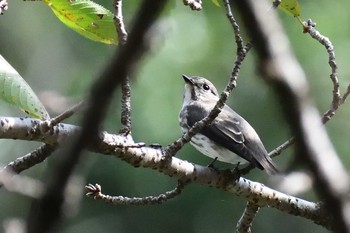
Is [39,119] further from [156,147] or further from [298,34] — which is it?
[298,34]

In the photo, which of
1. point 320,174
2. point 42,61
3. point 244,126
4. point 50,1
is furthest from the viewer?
point 42,61

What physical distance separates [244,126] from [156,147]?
107 inches

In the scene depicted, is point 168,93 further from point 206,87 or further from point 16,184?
point 16,184

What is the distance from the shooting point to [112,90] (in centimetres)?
47

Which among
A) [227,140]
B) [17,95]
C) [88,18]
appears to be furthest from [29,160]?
[227,140]

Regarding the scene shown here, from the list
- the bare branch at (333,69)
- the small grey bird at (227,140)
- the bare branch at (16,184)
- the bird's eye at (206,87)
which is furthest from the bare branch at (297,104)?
the bird's eye at (206,87)

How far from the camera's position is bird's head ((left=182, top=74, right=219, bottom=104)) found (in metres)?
5.59

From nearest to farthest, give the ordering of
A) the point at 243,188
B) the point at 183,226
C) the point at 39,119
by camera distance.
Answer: the point at 39,119
the point at 243,188
the point at 183,226

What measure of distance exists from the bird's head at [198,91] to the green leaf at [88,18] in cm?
327

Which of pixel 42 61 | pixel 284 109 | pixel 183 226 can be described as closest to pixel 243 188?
pixel 284 109

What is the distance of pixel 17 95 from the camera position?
1.76 meters

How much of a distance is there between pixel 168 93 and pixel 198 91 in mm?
2399

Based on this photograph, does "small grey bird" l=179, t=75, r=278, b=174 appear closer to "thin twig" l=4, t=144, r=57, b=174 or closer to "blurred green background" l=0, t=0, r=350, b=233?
"blurred green background" l=0, t=0, r=350, b=233

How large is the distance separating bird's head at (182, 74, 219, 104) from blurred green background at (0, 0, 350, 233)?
1.27 ft
